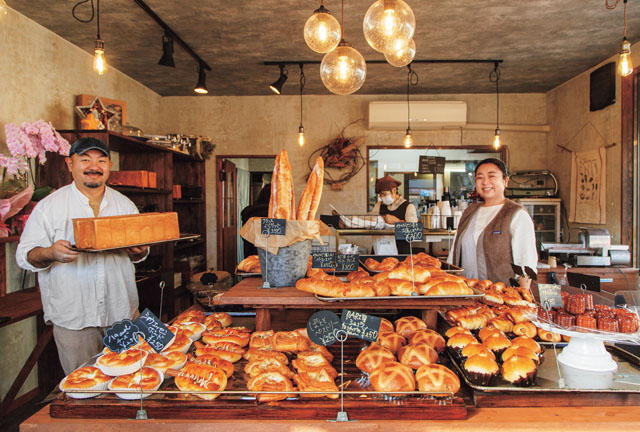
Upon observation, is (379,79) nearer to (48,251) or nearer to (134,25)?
(134,25)

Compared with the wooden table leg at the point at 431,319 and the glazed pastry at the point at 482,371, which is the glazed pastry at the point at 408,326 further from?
the glazed pastry at the point at 482,371

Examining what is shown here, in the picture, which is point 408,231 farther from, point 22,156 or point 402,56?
point 22,156

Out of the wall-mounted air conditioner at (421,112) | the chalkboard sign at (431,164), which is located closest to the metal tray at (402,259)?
the chalkboard sign at (431,164)

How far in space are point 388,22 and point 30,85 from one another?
3.35m

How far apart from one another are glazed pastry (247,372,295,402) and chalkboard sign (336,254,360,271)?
2.28ft

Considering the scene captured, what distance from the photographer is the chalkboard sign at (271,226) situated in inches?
61.7

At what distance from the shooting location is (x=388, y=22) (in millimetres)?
1754

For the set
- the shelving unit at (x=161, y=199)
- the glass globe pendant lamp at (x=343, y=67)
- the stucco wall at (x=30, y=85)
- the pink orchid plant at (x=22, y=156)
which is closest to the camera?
the glass globe pendant lamp at (x=343, y=67)

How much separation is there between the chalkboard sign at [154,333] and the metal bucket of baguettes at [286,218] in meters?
0.52

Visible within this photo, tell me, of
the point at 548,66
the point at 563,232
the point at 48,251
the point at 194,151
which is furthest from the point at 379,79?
the point at 48,251

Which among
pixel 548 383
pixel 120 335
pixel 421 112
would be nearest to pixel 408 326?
pixel 548 383

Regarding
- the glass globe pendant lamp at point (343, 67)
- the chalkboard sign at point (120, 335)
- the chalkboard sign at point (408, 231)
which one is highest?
the glass globe pendant lamp at point (343, 67)

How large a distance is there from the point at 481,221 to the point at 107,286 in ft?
8.47

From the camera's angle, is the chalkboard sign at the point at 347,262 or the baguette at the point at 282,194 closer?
the baguette at the point at 282,194
